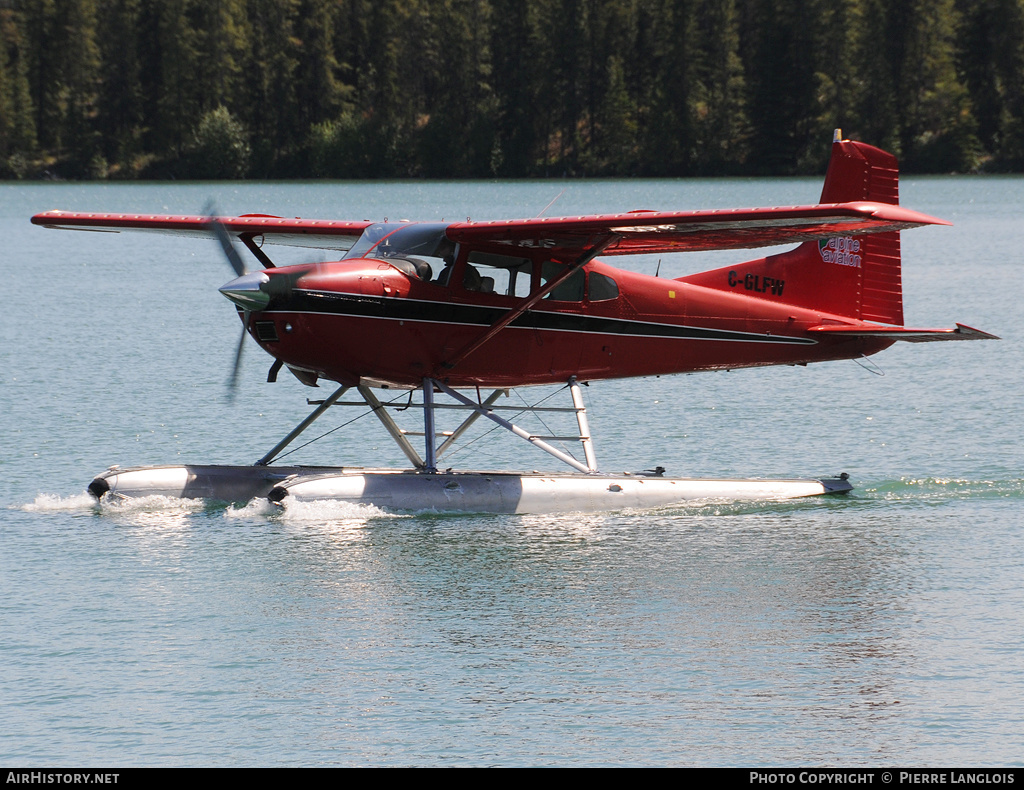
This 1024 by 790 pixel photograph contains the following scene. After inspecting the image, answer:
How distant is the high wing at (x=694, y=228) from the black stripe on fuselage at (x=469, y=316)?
571 millimetres

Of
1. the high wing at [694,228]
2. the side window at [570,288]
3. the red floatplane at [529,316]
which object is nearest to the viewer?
the high wing at [694,228]

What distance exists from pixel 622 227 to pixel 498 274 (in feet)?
4.09

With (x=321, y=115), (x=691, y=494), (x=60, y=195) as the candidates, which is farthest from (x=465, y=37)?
(x=691, y=494)

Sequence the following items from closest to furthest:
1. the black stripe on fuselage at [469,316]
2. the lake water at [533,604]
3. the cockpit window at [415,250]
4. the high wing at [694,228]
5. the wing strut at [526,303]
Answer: the lake water at [533,604], the high wing at [694,228], the black stripe on fuselage at [469,316], the cockpit window at [415,250], the wing strut at [526,303]

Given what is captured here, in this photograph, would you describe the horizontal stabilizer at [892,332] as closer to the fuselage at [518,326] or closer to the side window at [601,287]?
the fuselage at [518,326]

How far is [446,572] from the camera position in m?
10.1

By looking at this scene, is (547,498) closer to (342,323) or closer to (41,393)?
(342,323)

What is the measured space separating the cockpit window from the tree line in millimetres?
77819

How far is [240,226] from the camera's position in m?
12.5

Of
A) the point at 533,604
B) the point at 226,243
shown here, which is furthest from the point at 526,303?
the point at 533,604

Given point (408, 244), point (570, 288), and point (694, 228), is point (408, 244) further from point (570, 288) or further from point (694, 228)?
point (694, 228)

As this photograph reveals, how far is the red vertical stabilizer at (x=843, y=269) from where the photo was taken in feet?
43.9

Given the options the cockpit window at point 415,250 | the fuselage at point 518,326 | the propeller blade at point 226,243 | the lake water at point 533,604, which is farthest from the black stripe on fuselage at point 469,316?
the lake water at point 533,604
